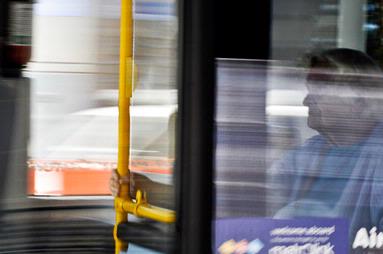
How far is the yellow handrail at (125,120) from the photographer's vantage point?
2.29m

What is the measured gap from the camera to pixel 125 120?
7.55 feet

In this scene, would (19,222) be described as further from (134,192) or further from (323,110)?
(323,110)

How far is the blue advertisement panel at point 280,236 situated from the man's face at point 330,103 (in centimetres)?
27

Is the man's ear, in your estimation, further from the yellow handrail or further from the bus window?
the yellow handrail

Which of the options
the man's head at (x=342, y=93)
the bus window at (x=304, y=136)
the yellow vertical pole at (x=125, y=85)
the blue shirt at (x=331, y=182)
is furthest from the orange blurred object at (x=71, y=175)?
the man's head at (x=342, y=93)

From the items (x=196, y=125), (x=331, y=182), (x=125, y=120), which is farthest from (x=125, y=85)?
(x=331, y=182)

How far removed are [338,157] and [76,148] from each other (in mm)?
739

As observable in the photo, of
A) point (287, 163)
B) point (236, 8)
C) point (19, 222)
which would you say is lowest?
point (19, 222)

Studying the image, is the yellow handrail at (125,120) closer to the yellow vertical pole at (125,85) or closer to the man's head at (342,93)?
the yellow vertical pole at (125,85)

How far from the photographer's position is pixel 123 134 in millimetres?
2305

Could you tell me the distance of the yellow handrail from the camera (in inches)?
90.3

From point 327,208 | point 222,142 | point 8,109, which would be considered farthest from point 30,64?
point 327,208

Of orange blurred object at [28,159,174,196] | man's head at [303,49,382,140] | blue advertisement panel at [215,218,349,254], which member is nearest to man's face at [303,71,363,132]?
man's head at [303,49,382,140]

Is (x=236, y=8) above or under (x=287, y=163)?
above
